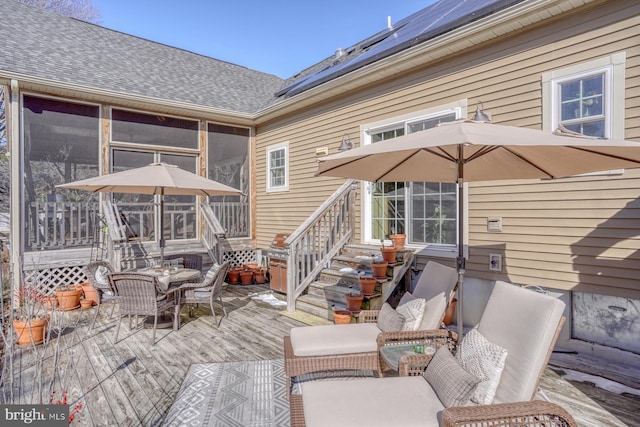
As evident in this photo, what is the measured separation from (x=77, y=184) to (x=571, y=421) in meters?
5.61

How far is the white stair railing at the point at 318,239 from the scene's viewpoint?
18.5 ft

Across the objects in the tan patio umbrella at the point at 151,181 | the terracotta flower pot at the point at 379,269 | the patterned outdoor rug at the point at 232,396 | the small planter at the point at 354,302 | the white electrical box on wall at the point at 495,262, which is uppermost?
the tan patio umbrella at the point at 151,181

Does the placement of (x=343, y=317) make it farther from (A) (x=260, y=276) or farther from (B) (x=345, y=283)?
(A) (x=260, y=276)

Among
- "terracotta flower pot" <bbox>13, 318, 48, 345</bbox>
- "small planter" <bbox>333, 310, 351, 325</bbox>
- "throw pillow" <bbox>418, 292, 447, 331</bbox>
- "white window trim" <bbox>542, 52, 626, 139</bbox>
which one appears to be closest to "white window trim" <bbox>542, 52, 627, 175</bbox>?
"white window trim" <bbox>542, 52, 626, 139</bbox>

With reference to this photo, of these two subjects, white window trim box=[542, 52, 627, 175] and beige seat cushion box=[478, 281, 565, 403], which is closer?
beige seat cushion box=[478, 281, 565, 403]

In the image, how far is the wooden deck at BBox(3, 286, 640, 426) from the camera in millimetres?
2844

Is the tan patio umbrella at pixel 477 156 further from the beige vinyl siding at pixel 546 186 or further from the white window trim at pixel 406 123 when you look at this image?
the white window trim at pixel 406 123

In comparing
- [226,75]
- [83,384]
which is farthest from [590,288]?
[226,75]

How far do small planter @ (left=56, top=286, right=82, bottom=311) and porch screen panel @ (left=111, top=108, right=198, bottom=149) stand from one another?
10.0 feet

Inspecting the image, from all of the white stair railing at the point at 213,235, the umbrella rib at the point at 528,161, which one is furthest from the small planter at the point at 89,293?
the umbrella rib at the point at 528,161

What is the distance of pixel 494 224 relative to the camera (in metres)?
4.73

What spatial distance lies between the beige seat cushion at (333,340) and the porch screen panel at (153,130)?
6.21 meters

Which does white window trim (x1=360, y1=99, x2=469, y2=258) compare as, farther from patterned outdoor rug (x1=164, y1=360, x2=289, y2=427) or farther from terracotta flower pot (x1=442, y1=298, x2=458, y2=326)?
patterned outdoor rug (x1=164, y1=360, x2=289, y2=427)

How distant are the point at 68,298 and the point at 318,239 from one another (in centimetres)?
414
